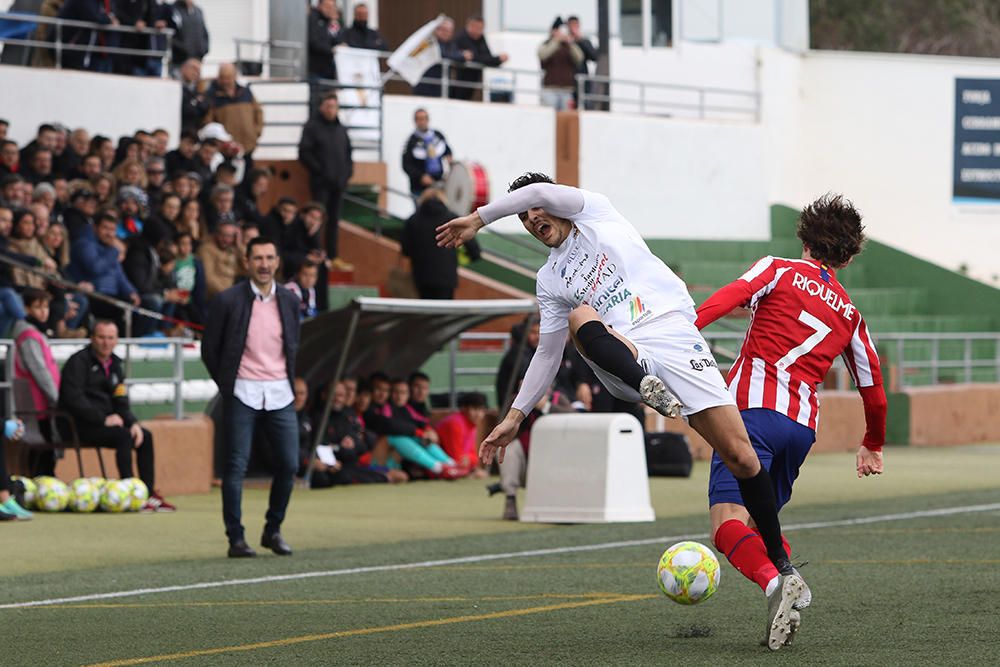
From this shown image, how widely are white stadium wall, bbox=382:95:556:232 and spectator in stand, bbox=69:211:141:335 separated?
414 inches

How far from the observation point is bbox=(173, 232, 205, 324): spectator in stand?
67.7 feet

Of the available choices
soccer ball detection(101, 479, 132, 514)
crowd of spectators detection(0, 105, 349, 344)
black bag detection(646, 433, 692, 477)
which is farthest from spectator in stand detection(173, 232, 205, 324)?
black bag detection(646, 433, 692, 477)

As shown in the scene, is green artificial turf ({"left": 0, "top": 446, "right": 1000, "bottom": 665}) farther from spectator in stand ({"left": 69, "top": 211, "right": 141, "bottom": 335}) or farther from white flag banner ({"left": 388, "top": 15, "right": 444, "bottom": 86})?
white flag banner ({"left": 388, "top": 15, "right": 444, "bottom": 86})

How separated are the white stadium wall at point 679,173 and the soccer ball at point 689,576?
2502 cm

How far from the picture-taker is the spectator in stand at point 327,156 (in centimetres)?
2502

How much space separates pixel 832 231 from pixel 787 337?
52 centimetres

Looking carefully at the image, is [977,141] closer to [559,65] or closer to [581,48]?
[581,48]

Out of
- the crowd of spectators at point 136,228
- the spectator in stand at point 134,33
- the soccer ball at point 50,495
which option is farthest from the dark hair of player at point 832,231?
the spectator in stand at point 134,33

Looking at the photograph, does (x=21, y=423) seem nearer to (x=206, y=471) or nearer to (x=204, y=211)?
(x=206, y=471)

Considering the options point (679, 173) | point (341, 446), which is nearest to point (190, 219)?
point (341, 446)

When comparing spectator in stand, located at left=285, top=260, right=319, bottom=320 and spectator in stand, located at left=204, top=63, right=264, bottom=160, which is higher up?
spectator in stand, located at left=204, top=63, right=264, bottom=160

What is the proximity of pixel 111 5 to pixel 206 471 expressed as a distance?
787cm

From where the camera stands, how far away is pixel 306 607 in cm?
1031

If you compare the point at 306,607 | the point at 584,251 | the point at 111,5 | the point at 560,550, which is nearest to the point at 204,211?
the point at 111,5
